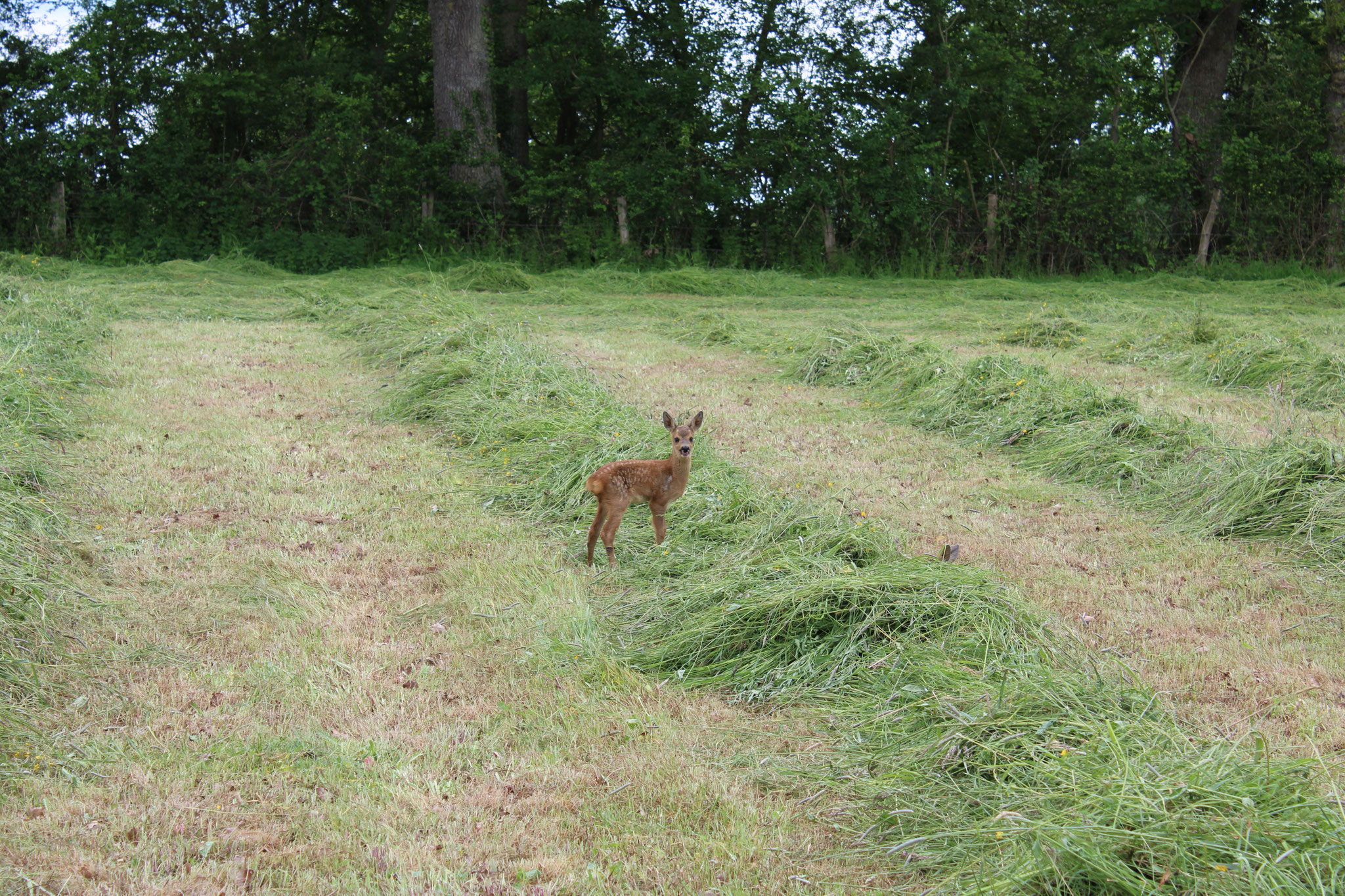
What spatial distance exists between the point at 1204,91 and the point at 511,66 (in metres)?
12.9

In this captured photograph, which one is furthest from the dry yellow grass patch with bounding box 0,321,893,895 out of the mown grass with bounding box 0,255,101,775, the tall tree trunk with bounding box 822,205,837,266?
the tall tree trunk with bounding box 822,205,837,266

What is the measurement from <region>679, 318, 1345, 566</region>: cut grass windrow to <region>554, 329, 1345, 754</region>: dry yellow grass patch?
225 millimetres

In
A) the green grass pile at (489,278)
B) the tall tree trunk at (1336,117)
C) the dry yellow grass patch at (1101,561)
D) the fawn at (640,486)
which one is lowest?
the dry yellow grass patch at (1101,561)

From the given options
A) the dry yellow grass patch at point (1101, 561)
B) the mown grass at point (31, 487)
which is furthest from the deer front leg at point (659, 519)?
the mown grass at point (31, 487)

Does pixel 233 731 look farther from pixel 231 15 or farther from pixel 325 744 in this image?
pixel 231 15

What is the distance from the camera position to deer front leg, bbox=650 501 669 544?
5562mm

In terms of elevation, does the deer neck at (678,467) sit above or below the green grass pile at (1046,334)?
below

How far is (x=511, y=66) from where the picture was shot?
2125cm

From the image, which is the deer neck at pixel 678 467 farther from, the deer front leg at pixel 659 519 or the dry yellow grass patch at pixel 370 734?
the dry yellow grass patch at pixel 370 734

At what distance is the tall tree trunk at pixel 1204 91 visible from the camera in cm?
1931

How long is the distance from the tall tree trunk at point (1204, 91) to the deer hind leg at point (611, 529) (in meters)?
17.1

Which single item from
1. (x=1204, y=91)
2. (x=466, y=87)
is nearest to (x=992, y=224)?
(x=1204, y=91)

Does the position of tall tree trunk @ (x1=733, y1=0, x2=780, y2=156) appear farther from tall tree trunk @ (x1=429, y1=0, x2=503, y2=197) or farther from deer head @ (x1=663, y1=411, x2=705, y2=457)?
deer head @ (x1=663, y1=411, x2=705, y2=457)

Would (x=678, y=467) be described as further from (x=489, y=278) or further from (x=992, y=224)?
(x=992, y=224)
